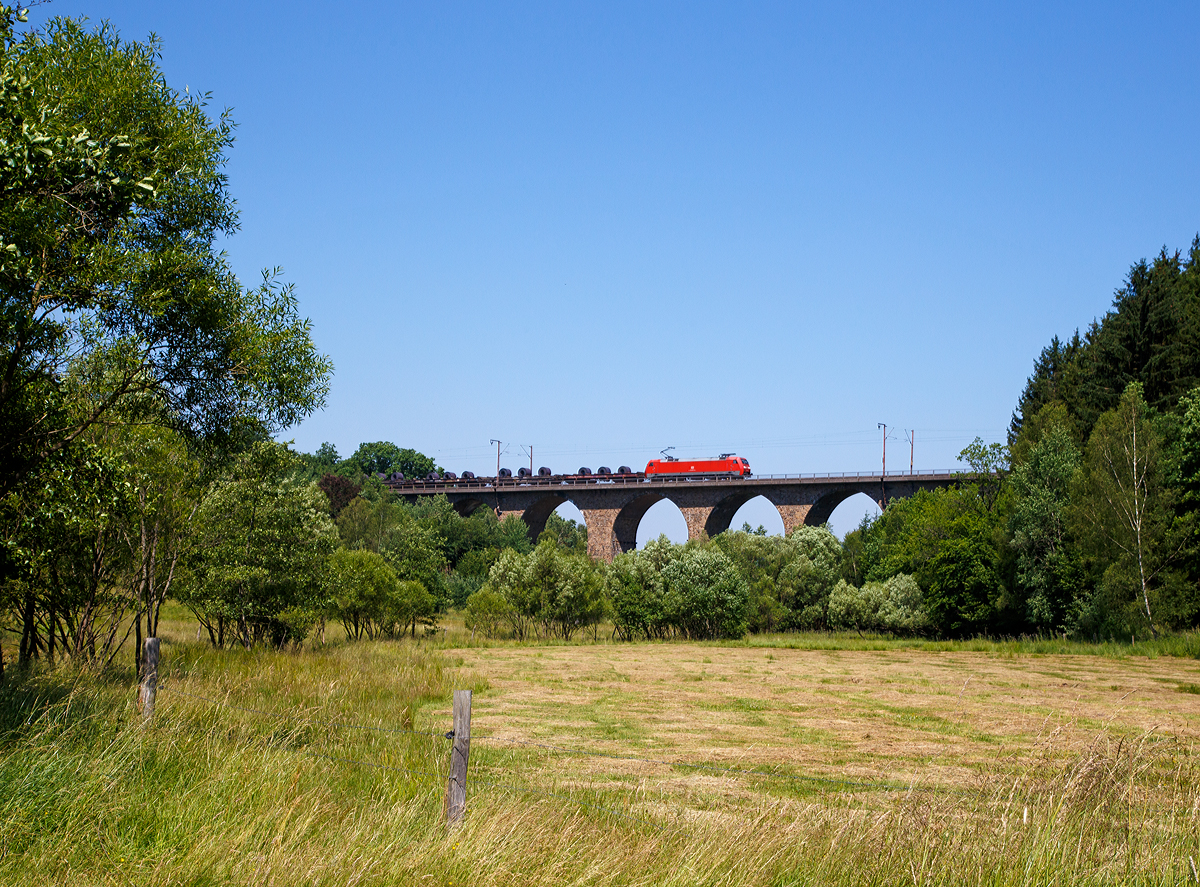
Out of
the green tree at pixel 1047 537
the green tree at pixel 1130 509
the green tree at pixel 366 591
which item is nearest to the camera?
the green tree at pixel 1130 509

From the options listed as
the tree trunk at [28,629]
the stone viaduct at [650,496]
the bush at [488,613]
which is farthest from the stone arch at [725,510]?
the tree trunk at [28,629]

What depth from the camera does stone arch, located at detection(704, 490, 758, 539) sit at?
73.1m

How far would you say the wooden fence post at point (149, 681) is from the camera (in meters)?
8.39

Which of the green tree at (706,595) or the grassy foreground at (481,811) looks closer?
the grassy foreground at (481,811)

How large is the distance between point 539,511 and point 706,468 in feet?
58.4

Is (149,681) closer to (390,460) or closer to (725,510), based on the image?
(725,510)

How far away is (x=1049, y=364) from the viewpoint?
227 ft

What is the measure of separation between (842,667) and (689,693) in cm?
1125

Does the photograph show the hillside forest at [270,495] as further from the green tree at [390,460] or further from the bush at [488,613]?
the green tree at [390,460]

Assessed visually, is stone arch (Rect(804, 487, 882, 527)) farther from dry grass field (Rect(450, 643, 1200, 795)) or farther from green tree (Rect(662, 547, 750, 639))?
dry grass field (Rect(450, 643, 1200, 795))

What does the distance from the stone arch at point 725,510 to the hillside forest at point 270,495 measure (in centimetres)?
1160

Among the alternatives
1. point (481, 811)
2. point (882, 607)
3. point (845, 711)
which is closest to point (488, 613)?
point (882, 607)

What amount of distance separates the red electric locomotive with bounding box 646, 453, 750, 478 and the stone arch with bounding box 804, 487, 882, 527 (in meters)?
6.14

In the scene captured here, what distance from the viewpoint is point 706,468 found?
75125 millimetres
